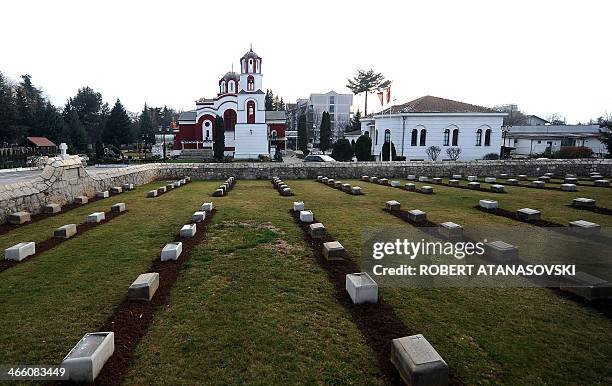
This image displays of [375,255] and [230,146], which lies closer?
[375,255]

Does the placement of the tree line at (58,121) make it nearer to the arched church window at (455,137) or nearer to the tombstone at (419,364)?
the arched church window at (455,137)

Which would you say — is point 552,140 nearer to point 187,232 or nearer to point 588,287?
point 588,287

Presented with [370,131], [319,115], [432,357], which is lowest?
[432,357]

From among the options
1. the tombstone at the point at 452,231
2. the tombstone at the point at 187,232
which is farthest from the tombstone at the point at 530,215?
the tombstone at the point at 187,232

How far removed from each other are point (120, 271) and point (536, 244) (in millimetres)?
7094

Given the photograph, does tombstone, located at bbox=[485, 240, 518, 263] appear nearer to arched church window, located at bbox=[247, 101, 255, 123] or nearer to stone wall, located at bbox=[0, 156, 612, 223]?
stone wall, located at bbox=[0, 156, 612, 223]

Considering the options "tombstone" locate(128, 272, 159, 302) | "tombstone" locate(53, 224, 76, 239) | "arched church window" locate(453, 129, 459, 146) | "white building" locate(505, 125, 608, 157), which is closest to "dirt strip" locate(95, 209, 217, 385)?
"tombstone" locate(128, 272, 159, 302)

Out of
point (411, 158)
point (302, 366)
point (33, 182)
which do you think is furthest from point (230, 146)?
point (302, 366)

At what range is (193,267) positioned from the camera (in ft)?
17.9

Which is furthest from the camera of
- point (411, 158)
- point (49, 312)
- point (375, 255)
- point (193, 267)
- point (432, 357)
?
point (411, 158)

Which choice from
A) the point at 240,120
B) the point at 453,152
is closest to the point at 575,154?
the point at 453,152

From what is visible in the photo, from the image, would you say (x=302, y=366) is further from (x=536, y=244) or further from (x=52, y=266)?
(x=536, y=244)

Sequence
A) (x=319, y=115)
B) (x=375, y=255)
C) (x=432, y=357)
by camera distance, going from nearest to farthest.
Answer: (x=432, y=357) < (x=375, y=255) < (x=319, y=115)

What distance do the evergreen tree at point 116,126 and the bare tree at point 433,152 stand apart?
4087cm
